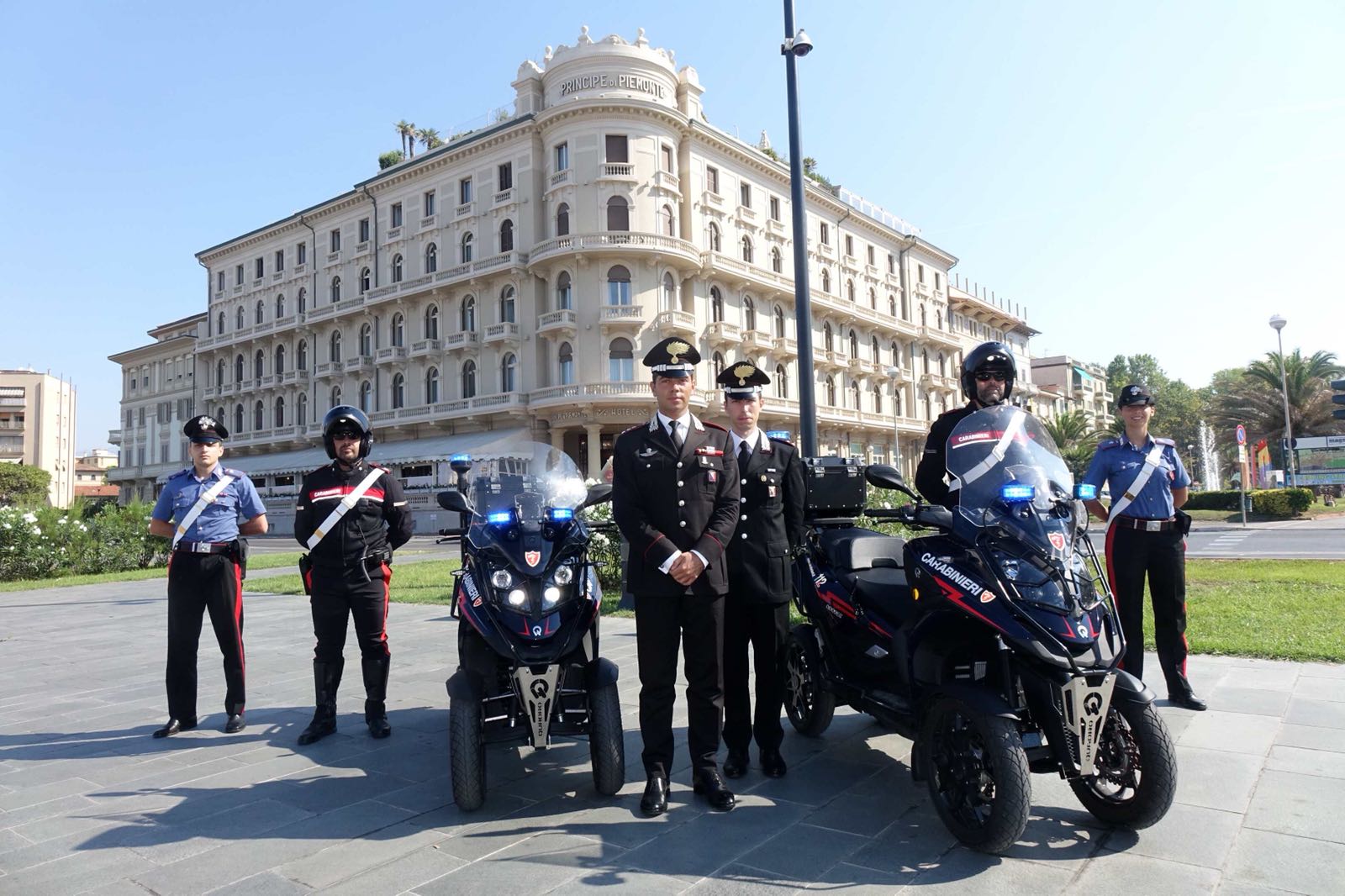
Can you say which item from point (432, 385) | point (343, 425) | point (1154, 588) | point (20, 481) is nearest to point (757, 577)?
point (343, 425)

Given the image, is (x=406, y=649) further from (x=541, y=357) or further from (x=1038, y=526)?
(x=541, y=357)

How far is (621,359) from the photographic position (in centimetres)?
3694

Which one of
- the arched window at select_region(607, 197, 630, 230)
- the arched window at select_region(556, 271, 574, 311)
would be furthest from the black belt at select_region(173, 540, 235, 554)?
the arched window at select_region(607, 197, 630, 230)

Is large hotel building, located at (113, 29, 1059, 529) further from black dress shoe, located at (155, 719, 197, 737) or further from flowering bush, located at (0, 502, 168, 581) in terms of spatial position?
black dress shoe, located at (155, 719, 197, 737)

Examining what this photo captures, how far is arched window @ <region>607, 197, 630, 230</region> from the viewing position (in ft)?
120

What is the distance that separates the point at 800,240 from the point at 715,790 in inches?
303

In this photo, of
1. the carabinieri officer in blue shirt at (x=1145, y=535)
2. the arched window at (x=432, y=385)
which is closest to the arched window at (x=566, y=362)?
the arched window at (x=432, y=385)

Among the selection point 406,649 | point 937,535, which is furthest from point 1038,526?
point 406,649

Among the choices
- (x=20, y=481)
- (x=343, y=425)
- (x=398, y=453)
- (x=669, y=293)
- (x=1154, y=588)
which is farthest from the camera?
(x=20, y=481)

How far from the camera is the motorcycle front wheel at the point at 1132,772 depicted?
311 centimetres

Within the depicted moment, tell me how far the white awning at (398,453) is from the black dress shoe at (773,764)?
28.2 metres

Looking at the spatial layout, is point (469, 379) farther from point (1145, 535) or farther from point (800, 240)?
point (1145, 535)

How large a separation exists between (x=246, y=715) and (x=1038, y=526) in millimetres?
5221

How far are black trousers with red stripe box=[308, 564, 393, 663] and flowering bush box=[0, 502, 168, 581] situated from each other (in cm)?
1609
